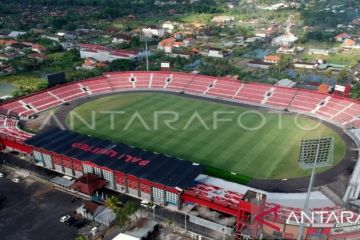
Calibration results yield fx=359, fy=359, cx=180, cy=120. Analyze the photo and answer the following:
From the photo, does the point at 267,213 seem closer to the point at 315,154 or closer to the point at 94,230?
the point at 315,154

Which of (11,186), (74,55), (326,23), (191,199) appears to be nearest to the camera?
(191,199)

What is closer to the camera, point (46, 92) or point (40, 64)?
point (46, 92)

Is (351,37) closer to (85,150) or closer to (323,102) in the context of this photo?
(323,102)

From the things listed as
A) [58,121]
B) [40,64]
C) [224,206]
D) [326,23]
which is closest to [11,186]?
[58,121]

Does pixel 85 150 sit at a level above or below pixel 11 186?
above

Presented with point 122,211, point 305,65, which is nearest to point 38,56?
point 305,65

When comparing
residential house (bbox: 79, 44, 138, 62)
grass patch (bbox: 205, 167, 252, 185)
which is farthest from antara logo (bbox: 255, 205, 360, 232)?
residential house (bbox: 79, 44, 138, 62)

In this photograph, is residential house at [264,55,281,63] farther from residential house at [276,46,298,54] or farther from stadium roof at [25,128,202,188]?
stadium roof at [25,128,202,188]
